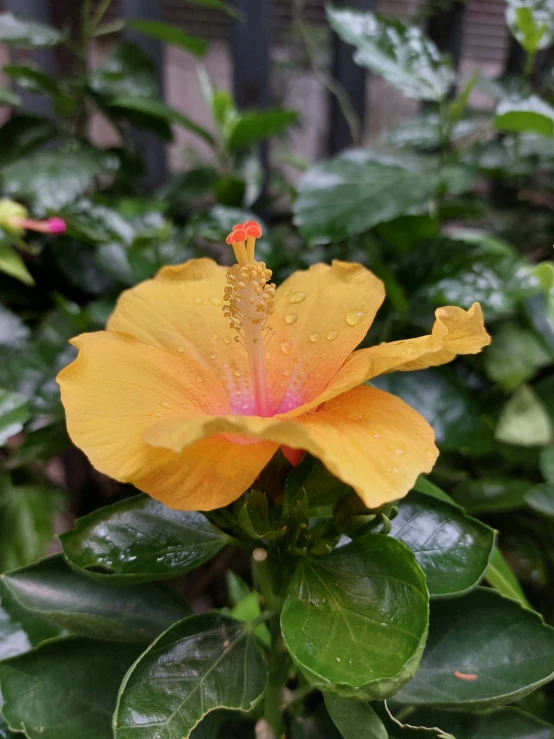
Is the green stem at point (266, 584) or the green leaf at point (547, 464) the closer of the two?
the green stem at point (266, 584)

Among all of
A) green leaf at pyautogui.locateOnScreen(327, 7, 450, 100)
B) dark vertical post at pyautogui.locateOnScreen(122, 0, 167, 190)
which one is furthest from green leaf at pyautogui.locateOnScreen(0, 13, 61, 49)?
green leaf at pyautogui.locateOnScreen(327, 7, 450, 100)

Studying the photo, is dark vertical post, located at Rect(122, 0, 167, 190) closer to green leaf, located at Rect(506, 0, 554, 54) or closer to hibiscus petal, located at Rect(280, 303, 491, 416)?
green leaf, located at Rect(506, 0, 554, 54)

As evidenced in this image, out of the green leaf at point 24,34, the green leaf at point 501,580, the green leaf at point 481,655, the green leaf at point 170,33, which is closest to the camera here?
the green leaf at point 481,655

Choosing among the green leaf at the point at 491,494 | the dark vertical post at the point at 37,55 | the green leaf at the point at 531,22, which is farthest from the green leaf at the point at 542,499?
the dark vertical post at the point at 37,55

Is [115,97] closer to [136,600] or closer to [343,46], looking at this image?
[343,46]

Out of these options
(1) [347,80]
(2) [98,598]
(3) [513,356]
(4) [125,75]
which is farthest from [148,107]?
(2) [98,598]

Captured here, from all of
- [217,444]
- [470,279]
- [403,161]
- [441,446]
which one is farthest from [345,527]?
[403,161]

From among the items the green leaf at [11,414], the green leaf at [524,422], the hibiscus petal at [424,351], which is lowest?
the green leaf at [524,422]

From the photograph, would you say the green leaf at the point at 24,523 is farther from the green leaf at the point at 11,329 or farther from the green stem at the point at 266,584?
the green stem at the point at 266,584
